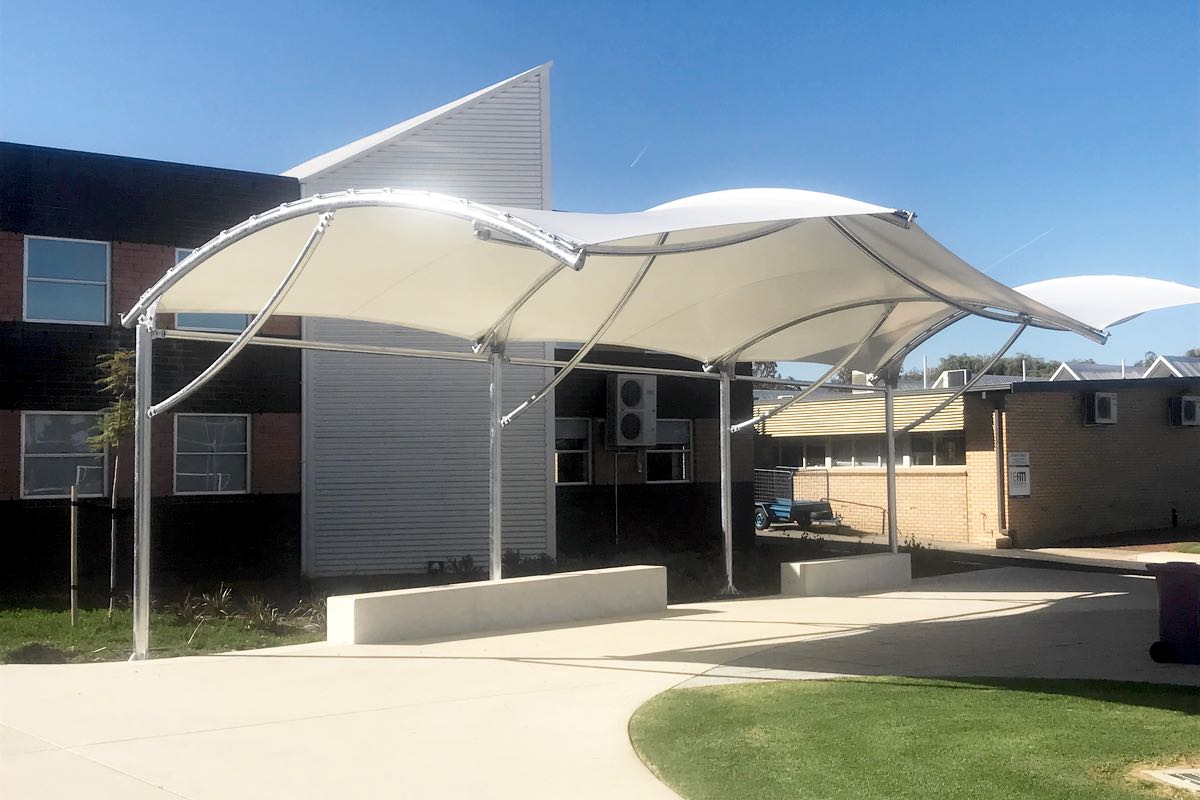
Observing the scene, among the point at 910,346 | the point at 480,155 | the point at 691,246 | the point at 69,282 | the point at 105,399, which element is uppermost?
the point at 480,155

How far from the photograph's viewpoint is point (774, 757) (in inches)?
282

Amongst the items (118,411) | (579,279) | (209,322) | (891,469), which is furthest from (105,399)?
(891,469)

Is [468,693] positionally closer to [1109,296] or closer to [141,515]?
[141,515]

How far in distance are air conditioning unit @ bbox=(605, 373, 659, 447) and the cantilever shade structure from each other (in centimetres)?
539

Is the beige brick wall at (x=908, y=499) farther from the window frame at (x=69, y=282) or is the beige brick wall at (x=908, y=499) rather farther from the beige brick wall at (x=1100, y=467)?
the window frame at (x=69, y=282)

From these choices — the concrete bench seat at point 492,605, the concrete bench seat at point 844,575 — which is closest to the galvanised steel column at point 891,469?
the concrete bench seat at point 844,575

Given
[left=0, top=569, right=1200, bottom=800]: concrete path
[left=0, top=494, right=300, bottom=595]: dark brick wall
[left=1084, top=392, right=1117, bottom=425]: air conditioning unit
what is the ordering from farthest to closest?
[left=1084, top=392, right=1117, bottom=425]: air conditioning unit → [left=0, top=494, right=300, bottom=595]: dark brick wall → [left=0, top=569, right=1200, bottom=800]: concrete path

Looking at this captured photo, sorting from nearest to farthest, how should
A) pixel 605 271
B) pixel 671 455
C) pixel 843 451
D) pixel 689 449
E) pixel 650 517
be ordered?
pixel 605 271 → pixel 650 517 → pixel 671 455 → pixel 689 449 → pixel 843 451

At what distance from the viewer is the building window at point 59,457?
18562 millimetres

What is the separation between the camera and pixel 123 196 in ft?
63.6

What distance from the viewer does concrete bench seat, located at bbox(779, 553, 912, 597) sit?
17.1 metres

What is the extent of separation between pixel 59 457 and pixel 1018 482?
2102 cm

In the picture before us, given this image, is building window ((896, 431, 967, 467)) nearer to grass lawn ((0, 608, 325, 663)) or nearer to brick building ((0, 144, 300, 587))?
brick building ((0, 144, 300, 587))

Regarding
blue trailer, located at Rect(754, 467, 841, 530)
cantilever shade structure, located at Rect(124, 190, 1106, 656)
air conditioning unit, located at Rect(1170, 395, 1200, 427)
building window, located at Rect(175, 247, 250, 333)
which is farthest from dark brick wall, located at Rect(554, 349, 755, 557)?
air conditioning unit, located at Rect(1170, 395, 1200, 427)
